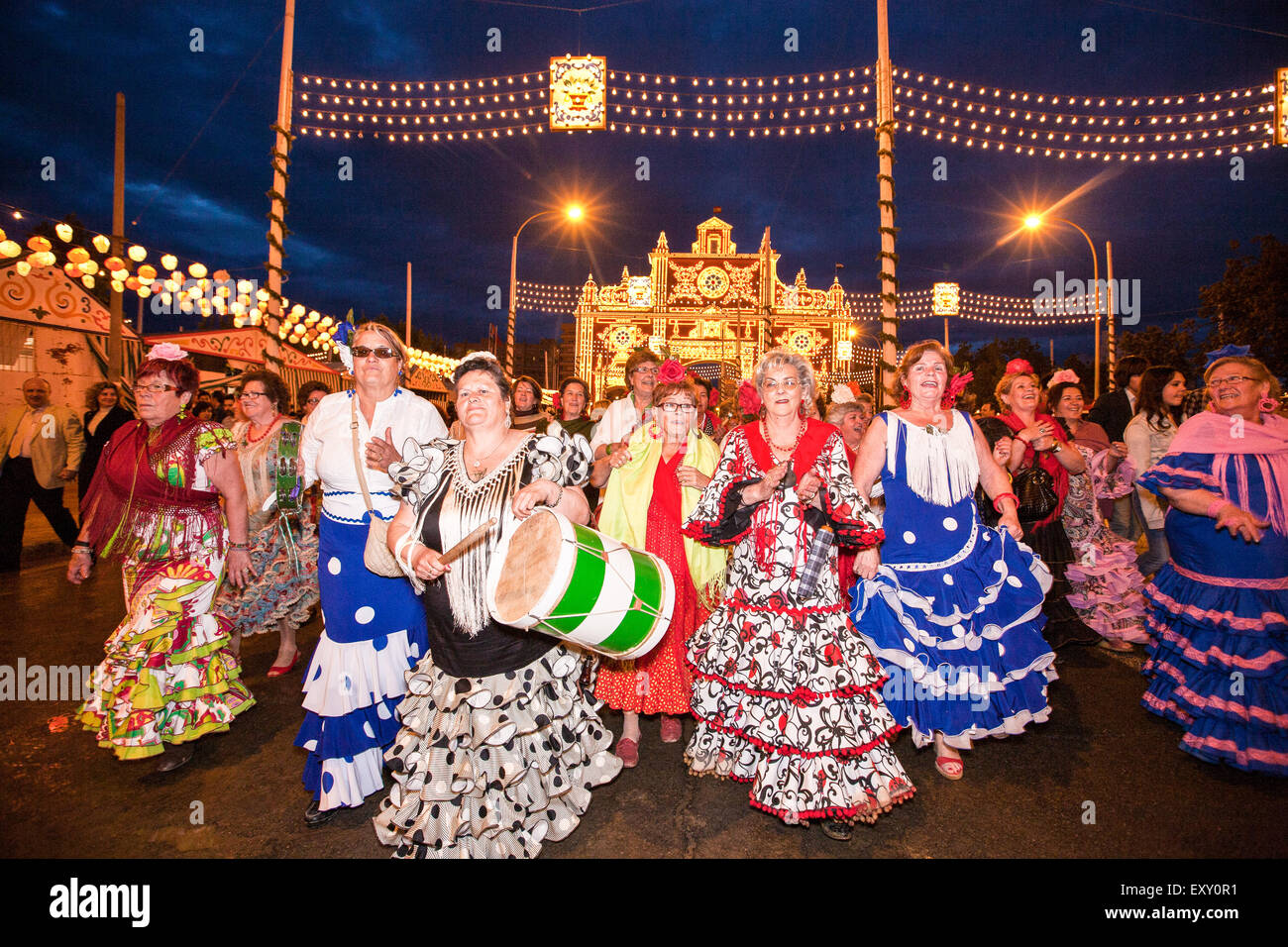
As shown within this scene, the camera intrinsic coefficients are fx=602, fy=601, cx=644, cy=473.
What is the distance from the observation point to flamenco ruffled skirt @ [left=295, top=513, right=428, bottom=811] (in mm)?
2926

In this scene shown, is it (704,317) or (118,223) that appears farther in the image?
(704,317)

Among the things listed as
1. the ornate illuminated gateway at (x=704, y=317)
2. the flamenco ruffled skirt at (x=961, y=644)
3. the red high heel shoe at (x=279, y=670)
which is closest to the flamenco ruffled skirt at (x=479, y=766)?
the flamenco ruffled skirt at (x=961, y=644)

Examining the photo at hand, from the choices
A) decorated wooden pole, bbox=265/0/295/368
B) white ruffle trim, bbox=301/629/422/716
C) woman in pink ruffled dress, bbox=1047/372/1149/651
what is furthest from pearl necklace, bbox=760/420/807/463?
decorated wooden pole, bbox=265/0/295/368

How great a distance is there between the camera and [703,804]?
3.07m

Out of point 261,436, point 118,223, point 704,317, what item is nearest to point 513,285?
point 118,223

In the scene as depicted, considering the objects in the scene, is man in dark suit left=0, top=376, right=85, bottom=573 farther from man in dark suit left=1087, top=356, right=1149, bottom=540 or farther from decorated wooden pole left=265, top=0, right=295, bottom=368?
man in dark suit left=1087, top=356, right=1149, bottom=540

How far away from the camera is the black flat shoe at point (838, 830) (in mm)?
2729

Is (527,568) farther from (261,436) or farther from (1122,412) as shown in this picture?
(1122,412)

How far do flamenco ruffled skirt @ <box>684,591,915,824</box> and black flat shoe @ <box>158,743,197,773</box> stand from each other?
118 inches

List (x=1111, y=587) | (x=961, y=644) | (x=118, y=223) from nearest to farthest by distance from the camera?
1. (x=961, y=644)
2. (x=1111, y=587)
3. (x=118, y=223)

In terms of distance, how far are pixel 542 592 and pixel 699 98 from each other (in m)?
10.6

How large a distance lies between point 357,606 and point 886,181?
28.5 feet

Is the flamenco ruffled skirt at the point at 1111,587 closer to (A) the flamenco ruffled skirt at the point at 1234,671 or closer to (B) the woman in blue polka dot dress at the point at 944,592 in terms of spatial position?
(A) the flamenco ruffled skirt at the point at 1234,671
